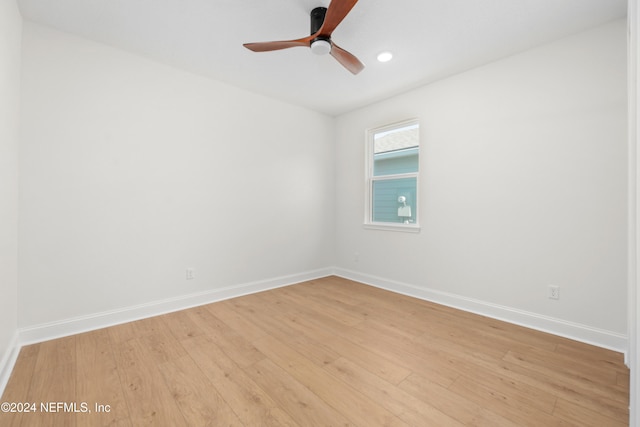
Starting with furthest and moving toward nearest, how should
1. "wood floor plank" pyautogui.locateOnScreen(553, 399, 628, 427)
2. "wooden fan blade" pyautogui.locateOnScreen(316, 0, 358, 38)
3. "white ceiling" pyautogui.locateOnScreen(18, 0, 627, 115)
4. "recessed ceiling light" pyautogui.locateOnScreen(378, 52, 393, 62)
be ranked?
1. "recessed ceiling light" pyautogui.locateOnScreen(378, 52, 393, 62)
2. "white ceiling" pyautogui.locateOnScreen(18, 0, 627, 115)
3. "wooden fan blade" pyautogui.locateOnScreen(316, 0, 358, 38)
4. "wood floor plank" pyautogui.locateOnScreen(553, 399, 628, 427)

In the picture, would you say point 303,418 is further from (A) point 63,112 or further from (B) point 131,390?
(A) point 63,112

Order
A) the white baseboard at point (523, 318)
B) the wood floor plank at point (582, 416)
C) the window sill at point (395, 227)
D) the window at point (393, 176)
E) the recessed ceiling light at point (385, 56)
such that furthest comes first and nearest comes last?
the window at point (393, 176)
the window sill at point (395, 227)
the recessed ceiling light at point (385, 56)
the white baseboard at point (523, 318)
the wood floor plank at point (582, 416)

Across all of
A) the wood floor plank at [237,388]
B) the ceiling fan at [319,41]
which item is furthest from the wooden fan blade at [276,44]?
the wood floor plank at [237,388]

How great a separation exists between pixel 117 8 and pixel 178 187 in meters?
1.60

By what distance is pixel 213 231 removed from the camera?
3328 mm

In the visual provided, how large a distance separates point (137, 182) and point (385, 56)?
2.82m

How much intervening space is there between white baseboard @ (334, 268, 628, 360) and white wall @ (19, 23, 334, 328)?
5.78 feet

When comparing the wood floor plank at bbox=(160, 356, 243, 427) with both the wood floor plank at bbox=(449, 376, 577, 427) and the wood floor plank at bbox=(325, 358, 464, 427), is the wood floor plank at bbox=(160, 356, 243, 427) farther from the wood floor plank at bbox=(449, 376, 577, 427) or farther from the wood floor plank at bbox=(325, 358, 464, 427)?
the wood floor plank at bbox=(449, 376, 577, 427)

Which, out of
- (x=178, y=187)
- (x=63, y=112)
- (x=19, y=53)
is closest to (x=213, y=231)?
(x=178, y=187)

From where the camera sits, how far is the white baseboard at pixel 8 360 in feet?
5.70

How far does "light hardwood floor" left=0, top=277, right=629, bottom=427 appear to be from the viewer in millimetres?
1511

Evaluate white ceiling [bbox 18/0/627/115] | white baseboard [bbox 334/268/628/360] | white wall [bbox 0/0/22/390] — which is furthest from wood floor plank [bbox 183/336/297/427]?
white ceiling [bbox 18/0/627/115]

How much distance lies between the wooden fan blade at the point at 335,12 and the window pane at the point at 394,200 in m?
2.23

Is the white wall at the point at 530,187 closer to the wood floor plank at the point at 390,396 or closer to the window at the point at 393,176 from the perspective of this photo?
the window at the point at 393,176
